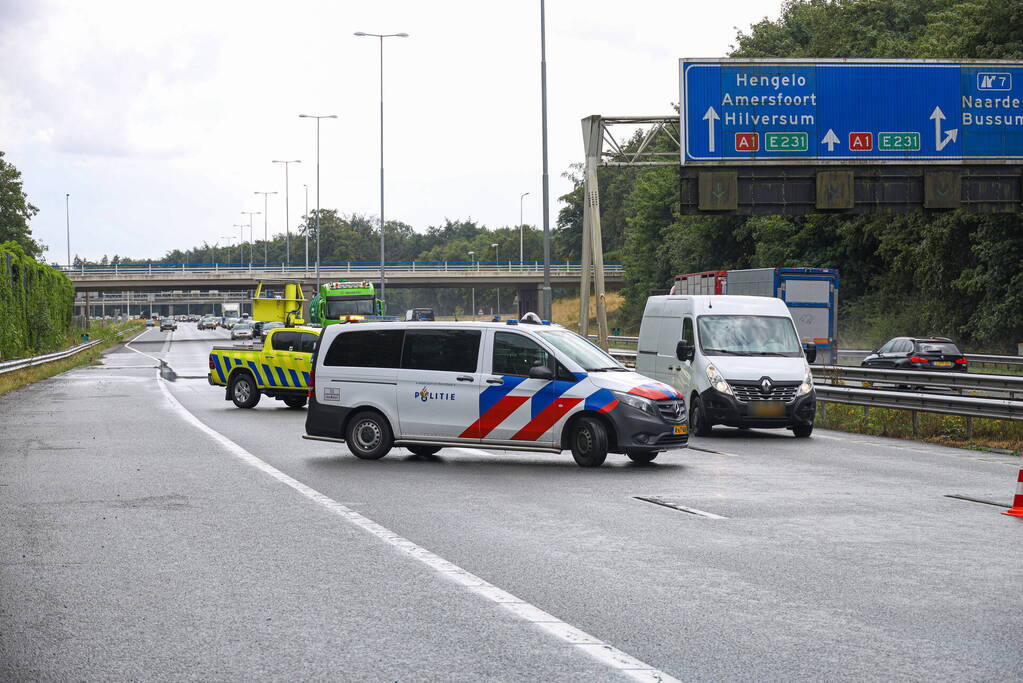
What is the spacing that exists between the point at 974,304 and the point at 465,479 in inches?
1420

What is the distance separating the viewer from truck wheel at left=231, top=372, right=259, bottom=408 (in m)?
25.5

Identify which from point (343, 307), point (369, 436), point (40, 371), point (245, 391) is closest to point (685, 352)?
point (369, 436)

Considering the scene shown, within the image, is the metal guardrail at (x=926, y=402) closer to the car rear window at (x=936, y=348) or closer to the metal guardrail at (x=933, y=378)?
the metal guardrail at (x=933, y=378)

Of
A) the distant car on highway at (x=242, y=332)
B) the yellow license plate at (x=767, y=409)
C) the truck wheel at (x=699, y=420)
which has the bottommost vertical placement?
the distant car on highway at (x=242, y=332)

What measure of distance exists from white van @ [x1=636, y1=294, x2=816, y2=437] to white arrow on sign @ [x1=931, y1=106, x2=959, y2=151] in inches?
462

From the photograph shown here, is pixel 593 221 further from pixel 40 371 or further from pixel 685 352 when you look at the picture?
pixel 40 371

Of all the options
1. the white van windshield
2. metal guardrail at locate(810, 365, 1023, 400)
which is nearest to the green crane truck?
metal guardrail at locate(810, 365, 1023, 400)

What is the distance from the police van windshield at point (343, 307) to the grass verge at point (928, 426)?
94.4ft

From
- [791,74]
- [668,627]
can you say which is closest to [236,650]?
[668,627]

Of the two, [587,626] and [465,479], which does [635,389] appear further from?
[587,626]

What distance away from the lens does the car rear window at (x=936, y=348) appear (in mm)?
34000

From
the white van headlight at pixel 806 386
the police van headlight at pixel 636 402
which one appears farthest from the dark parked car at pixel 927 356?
the police van headlight at pixel 636 402

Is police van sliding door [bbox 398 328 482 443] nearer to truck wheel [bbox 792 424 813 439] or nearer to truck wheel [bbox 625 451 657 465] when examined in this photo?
truck wheel [bbox 625 451 657 465]

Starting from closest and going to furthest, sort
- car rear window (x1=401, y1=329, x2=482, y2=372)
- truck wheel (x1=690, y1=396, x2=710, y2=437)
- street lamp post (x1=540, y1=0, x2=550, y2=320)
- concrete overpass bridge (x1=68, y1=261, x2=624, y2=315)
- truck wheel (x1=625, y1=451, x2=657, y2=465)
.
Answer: truck wheel (x1=625, y1=451, x2=657, y2=465), car rear window (x1=401, y1=329, x2=482, y2=372), truck wheel (x1=690, y1=396, x2=710, y2=437), street lamp post (x1=540, y1=0, x2=550, y2=320), concrete overpass bridge (x1=68, y1=261, x2=624, y2=315)
